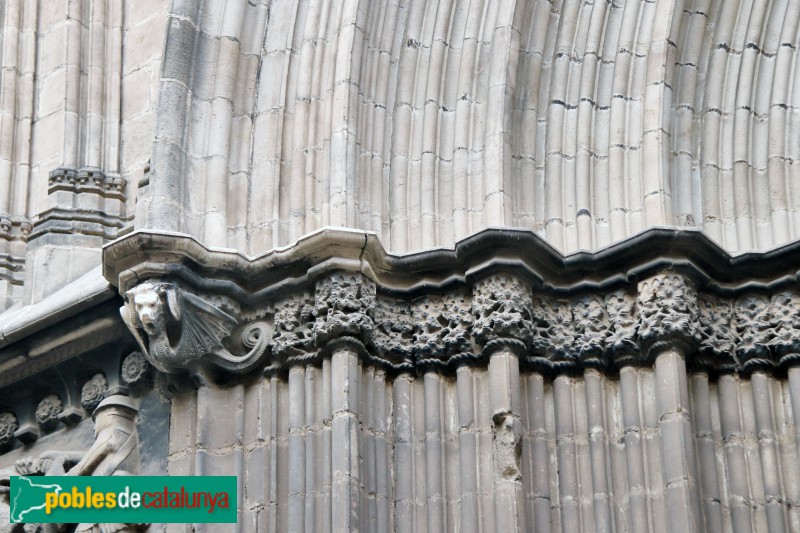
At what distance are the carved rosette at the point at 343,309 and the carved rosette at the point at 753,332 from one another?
202 centimetres

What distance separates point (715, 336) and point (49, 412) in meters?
3.91

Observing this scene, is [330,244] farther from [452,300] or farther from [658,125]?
[658,125]

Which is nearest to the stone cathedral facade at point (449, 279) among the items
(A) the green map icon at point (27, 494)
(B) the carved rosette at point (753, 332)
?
(B) the carved rosette at point (753, 332)

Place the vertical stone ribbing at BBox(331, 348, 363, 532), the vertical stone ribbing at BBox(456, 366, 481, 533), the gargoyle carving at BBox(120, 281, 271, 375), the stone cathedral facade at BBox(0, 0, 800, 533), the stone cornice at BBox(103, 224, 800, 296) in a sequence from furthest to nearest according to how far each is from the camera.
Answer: the stone cornice at BBox(103, 224, 800, 296)
the gargoyle carving at BBox(120, 281, 271, 375)
the stone cathedral facade at BBox(0, 0, 800, 533)
the vertical stone ribbing at BBox(456, 366, 481, 533)
the vertical stone ribbing at BBox(331, 348, 363, 532)

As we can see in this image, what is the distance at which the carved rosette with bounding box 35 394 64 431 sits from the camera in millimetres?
11695

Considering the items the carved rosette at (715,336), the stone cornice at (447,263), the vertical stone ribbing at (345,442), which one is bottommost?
the vertical stone ribbing at (345,442)

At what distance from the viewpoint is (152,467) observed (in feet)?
35.6

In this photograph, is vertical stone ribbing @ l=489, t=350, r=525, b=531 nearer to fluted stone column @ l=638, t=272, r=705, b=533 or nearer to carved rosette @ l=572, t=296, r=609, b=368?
carved rosette @ l=572, t=296, r=609, b=368

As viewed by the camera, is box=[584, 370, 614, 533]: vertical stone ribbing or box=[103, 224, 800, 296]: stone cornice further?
box=[103, 224, 800, 296]: stone cornice

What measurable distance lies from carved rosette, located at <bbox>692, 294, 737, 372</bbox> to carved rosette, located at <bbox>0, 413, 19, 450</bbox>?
4.08 m

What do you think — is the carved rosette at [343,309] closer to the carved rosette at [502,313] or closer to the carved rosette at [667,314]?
the carved rosette at [502,313]

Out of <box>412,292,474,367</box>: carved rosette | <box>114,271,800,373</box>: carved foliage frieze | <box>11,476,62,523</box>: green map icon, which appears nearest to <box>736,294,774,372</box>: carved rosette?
<box>114,271,800,373</box>: carved foliage frieze

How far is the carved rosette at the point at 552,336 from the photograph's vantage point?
10.8m

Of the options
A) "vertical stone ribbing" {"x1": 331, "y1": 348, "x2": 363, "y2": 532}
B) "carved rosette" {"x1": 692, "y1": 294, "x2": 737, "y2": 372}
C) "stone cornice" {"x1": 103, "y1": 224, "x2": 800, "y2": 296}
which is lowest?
"vertical stone ribbing" {"x1": 331, "y1": 348, "x2": 363, "y2": 532}
